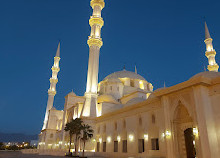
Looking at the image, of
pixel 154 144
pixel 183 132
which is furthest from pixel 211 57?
pixel 154 144

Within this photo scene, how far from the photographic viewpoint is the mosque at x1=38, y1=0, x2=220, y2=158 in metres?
12.9

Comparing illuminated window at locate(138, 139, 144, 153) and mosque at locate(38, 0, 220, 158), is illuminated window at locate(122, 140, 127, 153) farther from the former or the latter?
illuminated window at locate(138, 139, 144, 153)

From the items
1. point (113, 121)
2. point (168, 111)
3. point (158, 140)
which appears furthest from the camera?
point (113, 121)

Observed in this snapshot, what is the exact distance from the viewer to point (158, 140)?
17.2 meters

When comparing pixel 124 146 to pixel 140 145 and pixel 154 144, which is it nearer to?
pixel 140 145

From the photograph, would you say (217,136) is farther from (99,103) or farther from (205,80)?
(99,103)

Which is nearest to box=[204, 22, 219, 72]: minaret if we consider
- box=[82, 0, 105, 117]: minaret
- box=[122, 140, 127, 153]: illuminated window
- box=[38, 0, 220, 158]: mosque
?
box=[38, 0, 220, 158]: mosque

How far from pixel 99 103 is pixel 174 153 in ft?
57.5

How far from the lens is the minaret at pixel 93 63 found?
28.6m

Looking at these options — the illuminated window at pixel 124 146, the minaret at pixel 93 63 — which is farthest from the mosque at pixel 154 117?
the illuminated window at pixel 124 146

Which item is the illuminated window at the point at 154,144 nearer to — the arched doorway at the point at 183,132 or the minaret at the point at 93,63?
the arched doorway at the point at 183,132

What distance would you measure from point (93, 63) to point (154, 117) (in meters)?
16.0

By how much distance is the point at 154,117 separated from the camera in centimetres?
1825

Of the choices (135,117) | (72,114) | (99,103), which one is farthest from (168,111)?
(72,114)
